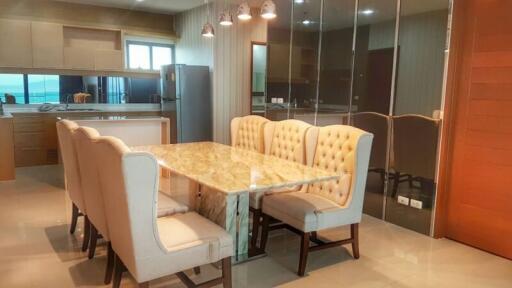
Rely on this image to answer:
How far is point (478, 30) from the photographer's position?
3311 mm

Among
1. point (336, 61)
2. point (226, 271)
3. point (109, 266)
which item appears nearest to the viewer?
point (226, 271)

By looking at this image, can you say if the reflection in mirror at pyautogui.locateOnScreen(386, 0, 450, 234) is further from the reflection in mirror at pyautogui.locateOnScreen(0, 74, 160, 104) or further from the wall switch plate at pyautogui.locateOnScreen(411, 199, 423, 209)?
the reflection in mirror at pyautogui.locateOnScreen(0, 74, 160, 104)

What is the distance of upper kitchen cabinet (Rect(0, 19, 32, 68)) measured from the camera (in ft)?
19.8

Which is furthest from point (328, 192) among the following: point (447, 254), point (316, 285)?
point (447, 254)

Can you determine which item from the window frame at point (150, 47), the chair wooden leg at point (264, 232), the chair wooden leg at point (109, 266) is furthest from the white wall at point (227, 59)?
the chair wooden leg at point (109, 266)

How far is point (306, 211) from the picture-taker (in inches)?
110

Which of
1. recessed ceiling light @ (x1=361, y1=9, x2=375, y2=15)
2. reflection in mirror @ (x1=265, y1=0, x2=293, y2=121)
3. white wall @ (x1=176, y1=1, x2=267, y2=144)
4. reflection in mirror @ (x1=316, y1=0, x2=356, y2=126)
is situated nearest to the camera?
recessed ceiling light @ (x1=361, y1=9, x2=375, y2=15)

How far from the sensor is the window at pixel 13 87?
6.36 m

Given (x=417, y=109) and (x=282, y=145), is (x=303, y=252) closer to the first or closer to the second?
(x=282, y=145)

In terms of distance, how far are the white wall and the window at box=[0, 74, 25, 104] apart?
2980 millimetres

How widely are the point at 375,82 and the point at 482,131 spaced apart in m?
1.22

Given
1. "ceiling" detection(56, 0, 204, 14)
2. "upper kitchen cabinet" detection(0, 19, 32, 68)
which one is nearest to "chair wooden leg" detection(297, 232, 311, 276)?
"ceiling" detection(56, 0, 204, 14)

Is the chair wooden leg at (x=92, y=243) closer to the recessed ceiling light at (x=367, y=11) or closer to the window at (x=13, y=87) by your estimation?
the recessed ceiling light at (x=367, y=11)

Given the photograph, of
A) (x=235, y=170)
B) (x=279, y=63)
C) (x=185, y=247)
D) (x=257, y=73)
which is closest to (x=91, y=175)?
(x=185, y=247)
